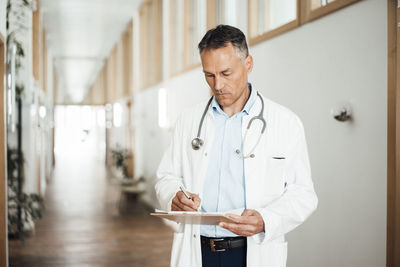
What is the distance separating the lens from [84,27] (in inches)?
514

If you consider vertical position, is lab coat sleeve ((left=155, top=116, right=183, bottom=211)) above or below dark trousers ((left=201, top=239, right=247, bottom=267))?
above

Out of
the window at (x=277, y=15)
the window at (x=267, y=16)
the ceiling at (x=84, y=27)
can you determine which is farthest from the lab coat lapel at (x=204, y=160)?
the ceiling at (x=84, y=27)

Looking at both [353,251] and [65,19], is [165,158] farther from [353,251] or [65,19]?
[65,19]

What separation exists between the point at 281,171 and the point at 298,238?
1.88m

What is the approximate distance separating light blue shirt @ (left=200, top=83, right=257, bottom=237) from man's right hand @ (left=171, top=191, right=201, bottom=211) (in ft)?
0.38

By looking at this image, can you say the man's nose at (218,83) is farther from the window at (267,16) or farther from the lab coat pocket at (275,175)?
the window at (267,16)

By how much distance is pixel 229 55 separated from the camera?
1966 mm

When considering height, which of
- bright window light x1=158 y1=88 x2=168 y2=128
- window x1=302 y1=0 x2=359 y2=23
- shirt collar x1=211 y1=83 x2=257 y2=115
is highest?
window x1=302 y1=0 x2=359 y2=23

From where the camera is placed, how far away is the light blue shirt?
6.47ft

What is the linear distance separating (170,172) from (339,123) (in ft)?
4.55

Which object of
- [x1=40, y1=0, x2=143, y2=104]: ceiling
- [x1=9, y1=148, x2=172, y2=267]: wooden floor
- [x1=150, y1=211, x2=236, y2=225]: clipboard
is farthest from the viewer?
[x1=40, y1=0, x2=143, y2=104]: ceiling

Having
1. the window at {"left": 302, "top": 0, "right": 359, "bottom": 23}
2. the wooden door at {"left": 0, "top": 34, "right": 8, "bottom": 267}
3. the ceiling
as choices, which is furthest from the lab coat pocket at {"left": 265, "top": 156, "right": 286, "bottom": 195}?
the ceiling

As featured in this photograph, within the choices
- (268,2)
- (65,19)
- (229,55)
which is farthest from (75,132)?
(229,55)

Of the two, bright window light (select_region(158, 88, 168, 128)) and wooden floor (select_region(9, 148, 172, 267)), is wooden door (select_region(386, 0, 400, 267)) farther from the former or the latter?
bright window light (select_region(158, 88, 168, 128))
